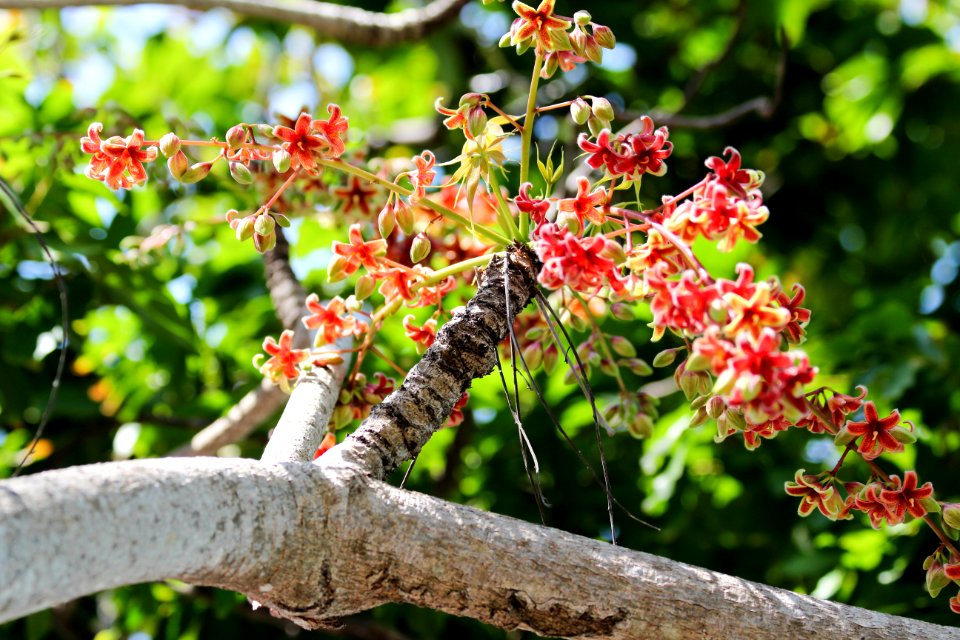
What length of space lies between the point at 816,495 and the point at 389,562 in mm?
745

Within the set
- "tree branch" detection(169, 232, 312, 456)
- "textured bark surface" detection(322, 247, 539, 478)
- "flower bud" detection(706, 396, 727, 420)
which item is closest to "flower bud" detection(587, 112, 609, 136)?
"textured bark surface" detection(322, 247, 539, 478)

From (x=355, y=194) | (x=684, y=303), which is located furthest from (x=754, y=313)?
(x=355, y=194)

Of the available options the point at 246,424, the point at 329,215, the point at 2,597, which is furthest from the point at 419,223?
the point at 2,597

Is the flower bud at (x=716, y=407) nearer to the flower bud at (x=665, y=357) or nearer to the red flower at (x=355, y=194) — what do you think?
the flower bud at (x=665, y=357)

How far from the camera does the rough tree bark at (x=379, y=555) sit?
1.02 metres

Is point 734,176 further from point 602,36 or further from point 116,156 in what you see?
point 116,156

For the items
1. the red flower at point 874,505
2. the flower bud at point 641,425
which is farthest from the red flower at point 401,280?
the red flower at point 874,505

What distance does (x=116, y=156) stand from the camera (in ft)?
4.91

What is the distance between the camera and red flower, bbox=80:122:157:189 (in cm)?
149

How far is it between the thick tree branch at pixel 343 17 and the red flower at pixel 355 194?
4.28 feet

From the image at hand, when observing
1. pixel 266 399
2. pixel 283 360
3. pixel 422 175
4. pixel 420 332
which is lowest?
pixel 266 399

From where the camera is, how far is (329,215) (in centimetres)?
270

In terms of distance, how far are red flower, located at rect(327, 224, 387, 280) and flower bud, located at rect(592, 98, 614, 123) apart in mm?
405

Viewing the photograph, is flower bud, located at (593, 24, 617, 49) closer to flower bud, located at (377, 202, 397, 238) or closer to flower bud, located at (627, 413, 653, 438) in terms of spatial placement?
flower bud, located at (377, 202, 397, 238)
